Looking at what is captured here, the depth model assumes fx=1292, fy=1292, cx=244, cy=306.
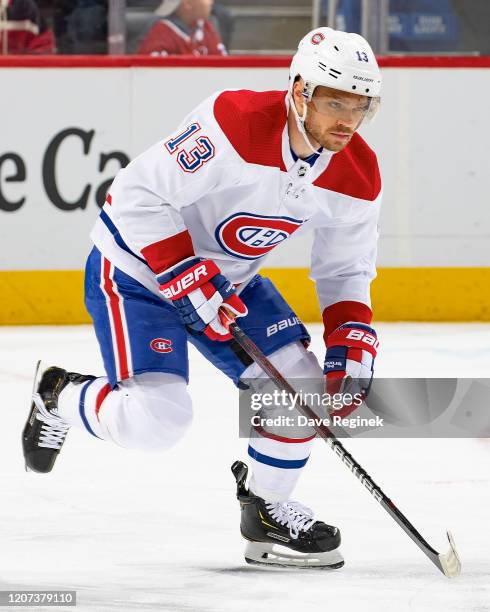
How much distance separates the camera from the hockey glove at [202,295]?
2387mm

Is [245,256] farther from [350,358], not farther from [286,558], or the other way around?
[286,558]

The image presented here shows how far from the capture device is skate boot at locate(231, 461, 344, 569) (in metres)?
2.36

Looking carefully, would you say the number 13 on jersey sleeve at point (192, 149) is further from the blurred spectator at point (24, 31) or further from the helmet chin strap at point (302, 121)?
the blurred spectator at point (24, 31)

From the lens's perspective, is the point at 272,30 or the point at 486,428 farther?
the point at 272,30

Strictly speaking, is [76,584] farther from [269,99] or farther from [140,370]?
[269,99]

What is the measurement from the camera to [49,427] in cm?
274

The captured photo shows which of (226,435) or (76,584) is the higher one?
(76,584)

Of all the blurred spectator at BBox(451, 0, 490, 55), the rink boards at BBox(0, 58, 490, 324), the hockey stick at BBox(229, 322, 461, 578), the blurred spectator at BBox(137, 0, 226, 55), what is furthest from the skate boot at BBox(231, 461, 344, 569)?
the blurred spectator at BBox(451, 0, 490, 55)

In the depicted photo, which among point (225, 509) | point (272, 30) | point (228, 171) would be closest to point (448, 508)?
point (225, 509)

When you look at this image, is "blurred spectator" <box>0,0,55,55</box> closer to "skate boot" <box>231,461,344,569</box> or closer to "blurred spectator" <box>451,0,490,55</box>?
"blurred spectator" <box>451,0,490,55</box>

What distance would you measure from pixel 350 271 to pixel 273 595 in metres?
0.76

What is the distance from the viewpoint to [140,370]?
2.49m

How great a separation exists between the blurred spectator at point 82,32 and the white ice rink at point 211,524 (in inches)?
81.2
